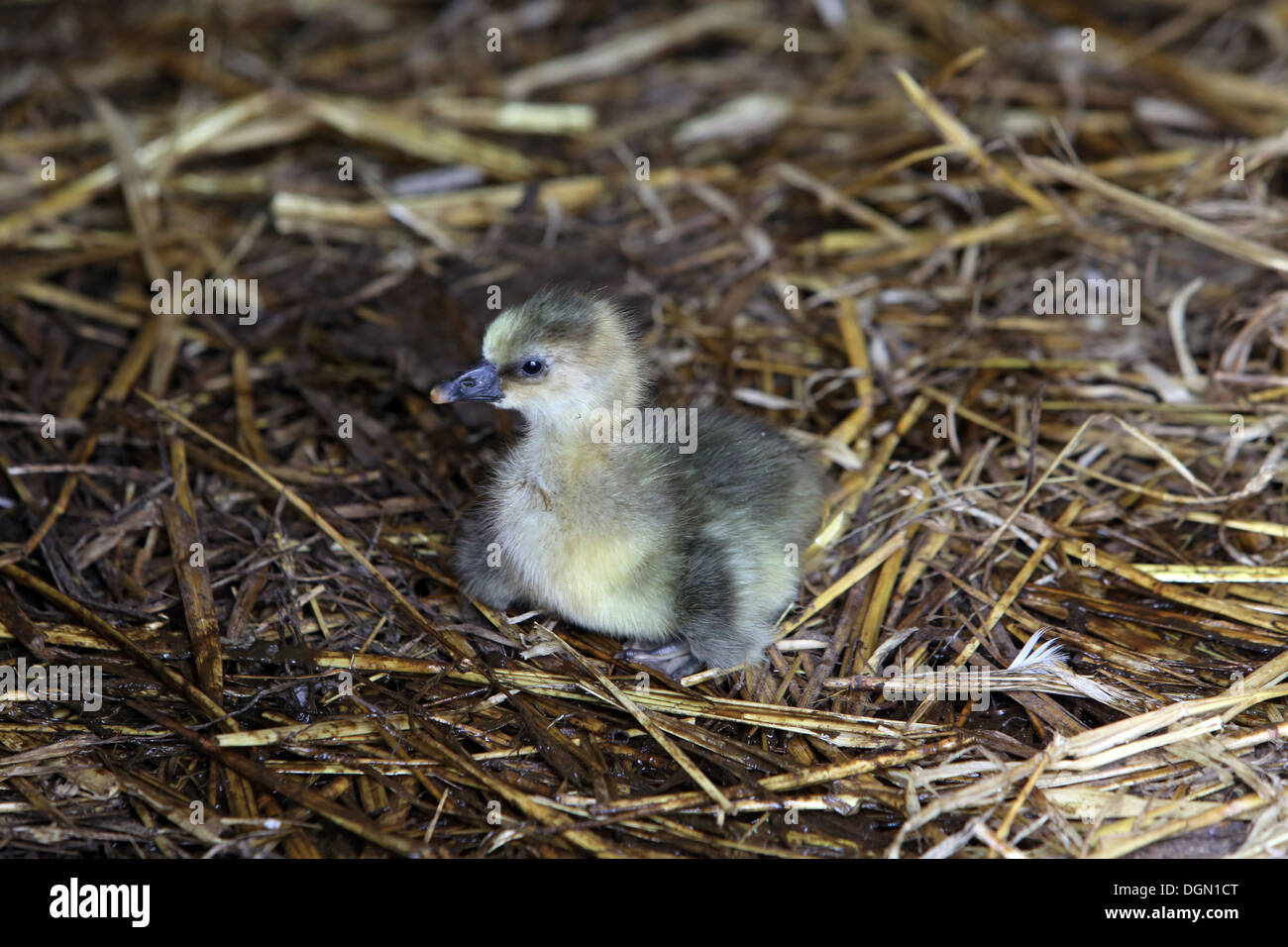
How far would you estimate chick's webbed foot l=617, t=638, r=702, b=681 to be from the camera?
2547 millimetres

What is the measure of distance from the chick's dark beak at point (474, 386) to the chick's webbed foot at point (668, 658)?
0.63m

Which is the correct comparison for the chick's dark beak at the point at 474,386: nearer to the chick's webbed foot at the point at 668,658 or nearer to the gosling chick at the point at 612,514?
the gosling chick at the point at 612,514

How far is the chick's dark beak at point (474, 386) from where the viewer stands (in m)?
2.51

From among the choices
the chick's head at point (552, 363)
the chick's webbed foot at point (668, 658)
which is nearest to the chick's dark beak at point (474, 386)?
the chick's head at point (552, 363)

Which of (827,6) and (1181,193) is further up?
(827,6)

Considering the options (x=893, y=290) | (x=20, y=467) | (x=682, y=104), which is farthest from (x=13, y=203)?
(x=893, y=290)

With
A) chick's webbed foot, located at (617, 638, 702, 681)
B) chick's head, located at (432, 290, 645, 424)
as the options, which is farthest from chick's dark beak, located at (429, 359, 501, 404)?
chick's webbed foot, located at (617, 638, 702, 681)

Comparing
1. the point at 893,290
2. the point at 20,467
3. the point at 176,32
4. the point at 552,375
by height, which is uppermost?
the point at 176,32

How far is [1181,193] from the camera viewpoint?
3387mm

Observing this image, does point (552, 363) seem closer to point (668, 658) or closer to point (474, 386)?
point (474, 386)

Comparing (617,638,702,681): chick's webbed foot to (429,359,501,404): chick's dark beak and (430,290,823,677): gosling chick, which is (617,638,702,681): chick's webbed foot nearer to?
(430,290,823,677): gosling chick
